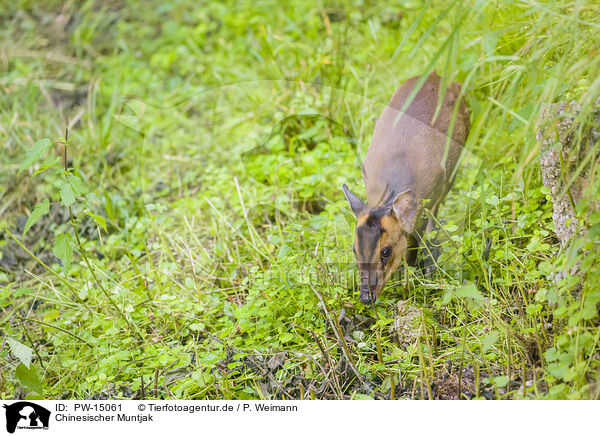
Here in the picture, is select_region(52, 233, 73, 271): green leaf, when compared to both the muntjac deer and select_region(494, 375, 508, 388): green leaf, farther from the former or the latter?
select_region(494, 375, 508, 388): green leaf

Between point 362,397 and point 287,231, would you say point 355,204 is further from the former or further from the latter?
point 362,397

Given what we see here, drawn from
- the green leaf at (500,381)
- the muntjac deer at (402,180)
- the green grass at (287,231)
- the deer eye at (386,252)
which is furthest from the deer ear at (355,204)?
the green leaf at (500,381)

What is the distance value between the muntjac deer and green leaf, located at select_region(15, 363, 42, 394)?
2.03 m

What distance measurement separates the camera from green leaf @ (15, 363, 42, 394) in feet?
11.7

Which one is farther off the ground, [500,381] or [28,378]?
[500,381]

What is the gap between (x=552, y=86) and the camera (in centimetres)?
310

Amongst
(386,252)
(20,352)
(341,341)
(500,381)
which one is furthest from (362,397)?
(20,352)

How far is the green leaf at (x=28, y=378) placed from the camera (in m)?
3.56

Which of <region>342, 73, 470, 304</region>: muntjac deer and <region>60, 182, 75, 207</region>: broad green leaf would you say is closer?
<region>60, 182, 75, 207</region>: broad green leaf
